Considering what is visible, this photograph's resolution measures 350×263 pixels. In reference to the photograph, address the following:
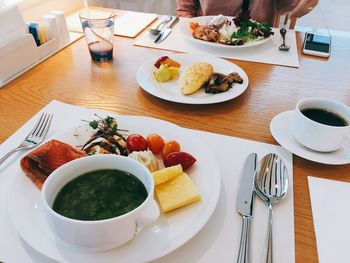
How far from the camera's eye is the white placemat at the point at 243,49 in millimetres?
1243

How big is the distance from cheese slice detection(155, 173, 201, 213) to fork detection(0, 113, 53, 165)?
35cm

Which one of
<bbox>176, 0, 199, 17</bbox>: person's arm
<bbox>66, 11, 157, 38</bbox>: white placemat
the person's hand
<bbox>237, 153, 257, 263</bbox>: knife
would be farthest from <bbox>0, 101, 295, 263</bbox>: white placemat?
<bbox>176, 0, 199, 17</bbox>: person's arm

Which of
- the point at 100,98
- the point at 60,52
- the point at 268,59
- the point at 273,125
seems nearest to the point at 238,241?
the point at 273,125

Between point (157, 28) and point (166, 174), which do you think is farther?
point (157, 28)

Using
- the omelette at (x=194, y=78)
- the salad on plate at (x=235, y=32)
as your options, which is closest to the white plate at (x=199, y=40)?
the salad on plate at (x=235, y=32)

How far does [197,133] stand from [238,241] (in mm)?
339

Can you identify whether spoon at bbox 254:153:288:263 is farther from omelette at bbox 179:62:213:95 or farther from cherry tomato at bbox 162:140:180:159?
omelette at bbox 179:62:213:95

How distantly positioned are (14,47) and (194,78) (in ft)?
1.96

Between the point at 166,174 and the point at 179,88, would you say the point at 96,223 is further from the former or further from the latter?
the point at 179,88

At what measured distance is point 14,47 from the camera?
1.05 meters

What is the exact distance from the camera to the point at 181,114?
934 millimetres

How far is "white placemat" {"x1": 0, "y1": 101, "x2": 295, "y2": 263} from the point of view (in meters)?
0.54

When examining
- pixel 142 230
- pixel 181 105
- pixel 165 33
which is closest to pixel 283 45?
pixel 165 33

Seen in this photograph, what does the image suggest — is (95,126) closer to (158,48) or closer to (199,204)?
(199,204)
